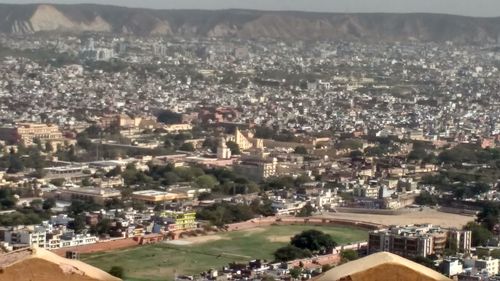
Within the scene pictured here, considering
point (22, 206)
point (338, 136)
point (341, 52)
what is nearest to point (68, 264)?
point (22, 206)

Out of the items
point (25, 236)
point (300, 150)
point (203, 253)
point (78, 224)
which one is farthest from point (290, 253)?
point (300, 150)

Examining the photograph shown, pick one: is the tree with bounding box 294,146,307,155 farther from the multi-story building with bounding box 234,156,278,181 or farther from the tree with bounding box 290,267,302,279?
the tree with bounding box 290,267,302,279

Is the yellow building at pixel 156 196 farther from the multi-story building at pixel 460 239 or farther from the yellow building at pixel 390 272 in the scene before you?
the yellow building at pixel 390 272

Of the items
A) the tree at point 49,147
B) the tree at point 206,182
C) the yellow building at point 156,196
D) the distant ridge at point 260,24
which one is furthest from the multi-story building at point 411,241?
the distant ridge at point 260,24

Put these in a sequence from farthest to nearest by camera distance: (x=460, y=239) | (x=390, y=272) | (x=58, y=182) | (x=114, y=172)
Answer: (x=114, y=172), (x=58, y=182), (x=460, y=239), (x=390, y=272)

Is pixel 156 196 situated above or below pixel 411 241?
above

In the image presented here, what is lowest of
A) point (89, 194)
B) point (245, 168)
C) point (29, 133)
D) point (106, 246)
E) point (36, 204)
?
point (106, 246)

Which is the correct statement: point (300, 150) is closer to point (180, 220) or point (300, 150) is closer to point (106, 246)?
point (180, 220)
